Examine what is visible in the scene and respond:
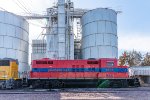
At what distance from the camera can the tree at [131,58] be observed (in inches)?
2964

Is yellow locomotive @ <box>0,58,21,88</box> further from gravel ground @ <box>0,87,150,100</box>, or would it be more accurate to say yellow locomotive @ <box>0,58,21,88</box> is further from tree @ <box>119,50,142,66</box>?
tree @ <box>119,50,142,66</box>

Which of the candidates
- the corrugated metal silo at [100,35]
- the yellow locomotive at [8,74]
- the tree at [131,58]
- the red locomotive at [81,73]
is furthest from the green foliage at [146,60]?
the yellow locomotive at [8,74]

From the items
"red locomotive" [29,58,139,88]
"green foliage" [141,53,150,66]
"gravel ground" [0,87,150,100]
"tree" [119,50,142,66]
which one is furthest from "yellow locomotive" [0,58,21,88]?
"green foliage" [141,53,150,66]

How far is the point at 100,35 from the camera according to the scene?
43250 millimetres

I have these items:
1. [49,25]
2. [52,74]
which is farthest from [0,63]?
[49,25]

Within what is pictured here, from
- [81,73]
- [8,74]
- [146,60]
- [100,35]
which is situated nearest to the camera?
[8,74]

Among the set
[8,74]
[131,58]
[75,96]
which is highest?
[131,58]

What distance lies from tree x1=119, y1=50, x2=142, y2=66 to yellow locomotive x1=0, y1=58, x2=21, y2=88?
4597 cm

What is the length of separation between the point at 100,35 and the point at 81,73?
1285 cm

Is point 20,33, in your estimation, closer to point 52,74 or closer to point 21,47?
point 21,47

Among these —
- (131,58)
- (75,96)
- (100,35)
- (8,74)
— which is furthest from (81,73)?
(131,58)

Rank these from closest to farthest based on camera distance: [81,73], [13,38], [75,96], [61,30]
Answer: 1. [75,96]
2. [81,73]
3. [61,30]
4. [13,38]

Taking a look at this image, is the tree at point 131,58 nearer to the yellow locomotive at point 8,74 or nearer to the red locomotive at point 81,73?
the red locomotive at point 81,73

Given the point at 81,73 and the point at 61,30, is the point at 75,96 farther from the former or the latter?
the point at 61,30
